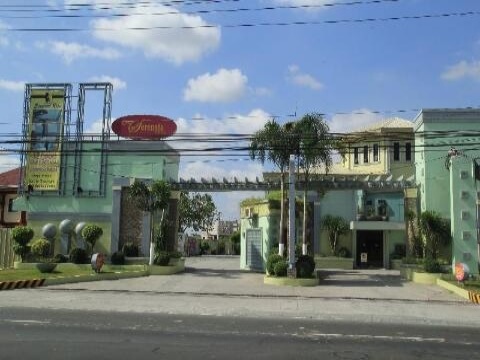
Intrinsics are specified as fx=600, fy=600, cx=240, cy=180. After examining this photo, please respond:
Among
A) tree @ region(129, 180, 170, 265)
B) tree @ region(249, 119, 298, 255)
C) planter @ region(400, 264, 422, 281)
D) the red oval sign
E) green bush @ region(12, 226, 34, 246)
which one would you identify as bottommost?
planter @ region(400, 264, 422, 281)

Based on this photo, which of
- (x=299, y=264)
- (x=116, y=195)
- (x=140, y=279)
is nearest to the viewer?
(x=299, y=264)

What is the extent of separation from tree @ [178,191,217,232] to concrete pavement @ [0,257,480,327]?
150 feet

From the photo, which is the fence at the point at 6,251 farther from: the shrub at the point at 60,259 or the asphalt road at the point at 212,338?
the asphalt road at the point at 212,338

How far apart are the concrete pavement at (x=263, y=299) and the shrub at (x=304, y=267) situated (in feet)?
3.09

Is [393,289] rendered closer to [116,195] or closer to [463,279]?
[463,279]

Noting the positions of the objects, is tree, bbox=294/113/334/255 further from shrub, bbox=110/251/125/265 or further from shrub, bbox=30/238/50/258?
shrub, bbox=30/238/50/258

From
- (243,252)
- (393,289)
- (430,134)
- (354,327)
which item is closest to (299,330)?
(354,327)

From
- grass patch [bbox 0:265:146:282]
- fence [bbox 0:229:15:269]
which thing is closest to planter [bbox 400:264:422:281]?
grass patch [bbox 0:265:146:282]

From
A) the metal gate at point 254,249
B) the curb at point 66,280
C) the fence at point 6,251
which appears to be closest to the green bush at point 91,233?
the fence at point 6,251

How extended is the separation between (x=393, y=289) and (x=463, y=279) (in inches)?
116

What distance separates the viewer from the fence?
114 feet

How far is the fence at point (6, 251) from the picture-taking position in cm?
3469

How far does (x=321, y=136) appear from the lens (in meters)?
28.9

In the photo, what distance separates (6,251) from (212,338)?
1048 inches
